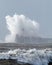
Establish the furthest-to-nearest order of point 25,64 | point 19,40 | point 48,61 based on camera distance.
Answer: point 19,40 < point 48,61 < point 25,64

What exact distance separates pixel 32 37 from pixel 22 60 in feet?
281

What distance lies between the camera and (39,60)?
5966 centimetres

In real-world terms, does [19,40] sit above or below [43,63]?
above

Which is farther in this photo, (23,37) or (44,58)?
(23,37)

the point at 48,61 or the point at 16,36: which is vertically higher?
→ the point at 16,36

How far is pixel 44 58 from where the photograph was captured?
6203 centimetres

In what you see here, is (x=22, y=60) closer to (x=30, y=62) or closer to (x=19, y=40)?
(x=30, y=62)

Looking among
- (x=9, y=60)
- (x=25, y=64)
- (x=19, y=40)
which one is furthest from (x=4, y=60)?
(x=19, y=40)

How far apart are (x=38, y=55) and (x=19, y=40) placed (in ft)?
258

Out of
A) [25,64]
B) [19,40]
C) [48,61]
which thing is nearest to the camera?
[25,64]

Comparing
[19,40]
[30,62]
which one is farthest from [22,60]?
[19,40]

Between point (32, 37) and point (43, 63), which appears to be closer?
point (43, 63)

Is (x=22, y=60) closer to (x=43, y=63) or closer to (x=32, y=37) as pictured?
(x=43, y=63)

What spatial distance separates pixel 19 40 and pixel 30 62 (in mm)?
83394
